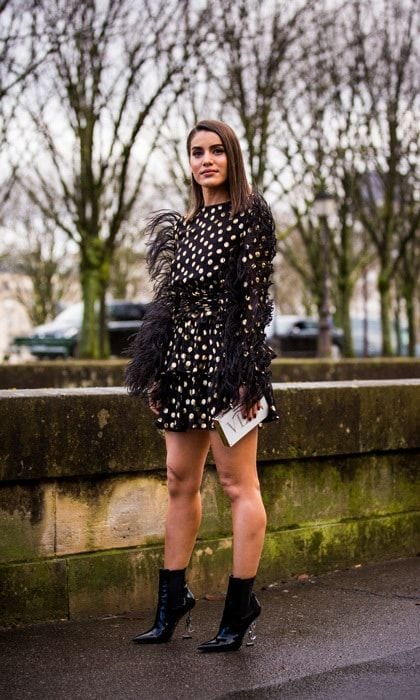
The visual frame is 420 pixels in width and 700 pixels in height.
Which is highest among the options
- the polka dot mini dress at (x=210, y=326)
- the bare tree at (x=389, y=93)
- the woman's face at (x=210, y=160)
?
the bare tree at (x=389, y=93)

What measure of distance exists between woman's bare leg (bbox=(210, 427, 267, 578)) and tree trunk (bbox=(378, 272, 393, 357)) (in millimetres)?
22153

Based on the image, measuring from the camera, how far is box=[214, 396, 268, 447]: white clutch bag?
12.7 feet

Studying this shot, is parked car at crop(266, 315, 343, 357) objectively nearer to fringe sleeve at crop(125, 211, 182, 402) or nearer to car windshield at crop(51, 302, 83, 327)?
car windshield at crop(51, 302, 83, 327)

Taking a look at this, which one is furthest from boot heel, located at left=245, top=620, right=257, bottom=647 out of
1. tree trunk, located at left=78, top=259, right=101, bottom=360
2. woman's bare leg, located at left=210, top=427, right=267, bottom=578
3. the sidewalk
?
tree trunk, located at left=78, top=259, right=101, bottom=360

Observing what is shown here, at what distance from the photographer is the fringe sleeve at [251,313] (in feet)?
12.7

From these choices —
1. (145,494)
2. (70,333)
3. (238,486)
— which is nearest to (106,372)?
(145,494)

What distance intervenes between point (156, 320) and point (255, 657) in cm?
141

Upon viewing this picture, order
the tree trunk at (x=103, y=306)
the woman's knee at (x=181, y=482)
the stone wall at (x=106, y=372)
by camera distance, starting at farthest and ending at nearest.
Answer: the tree trunk at (x=103, y=306) < the stone wall at (x=106, y=372) < the woman's knee at (x=181, y=482)

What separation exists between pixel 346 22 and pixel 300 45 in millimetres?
2155

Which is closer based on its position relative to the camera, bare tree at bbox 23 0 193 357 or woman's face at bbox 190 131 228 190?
woman's face at bbox 190 131 228 190

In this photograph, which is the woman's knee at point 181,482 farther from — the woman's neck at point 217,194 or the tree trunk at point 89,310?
the tree trunk at point 89,310

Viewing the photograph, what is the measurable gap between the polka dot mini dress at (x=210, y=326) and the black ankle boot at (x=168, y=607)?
0.62 m

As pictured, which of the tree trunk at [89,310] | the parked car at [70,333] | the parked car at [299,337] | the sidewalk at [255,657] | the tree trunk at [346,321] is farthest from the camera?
the parked car at [299,337]

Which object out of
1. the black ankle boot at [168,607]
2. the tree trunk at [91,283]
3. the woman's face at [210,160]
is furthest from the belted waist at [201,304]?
the tree trunk at [91,283]
